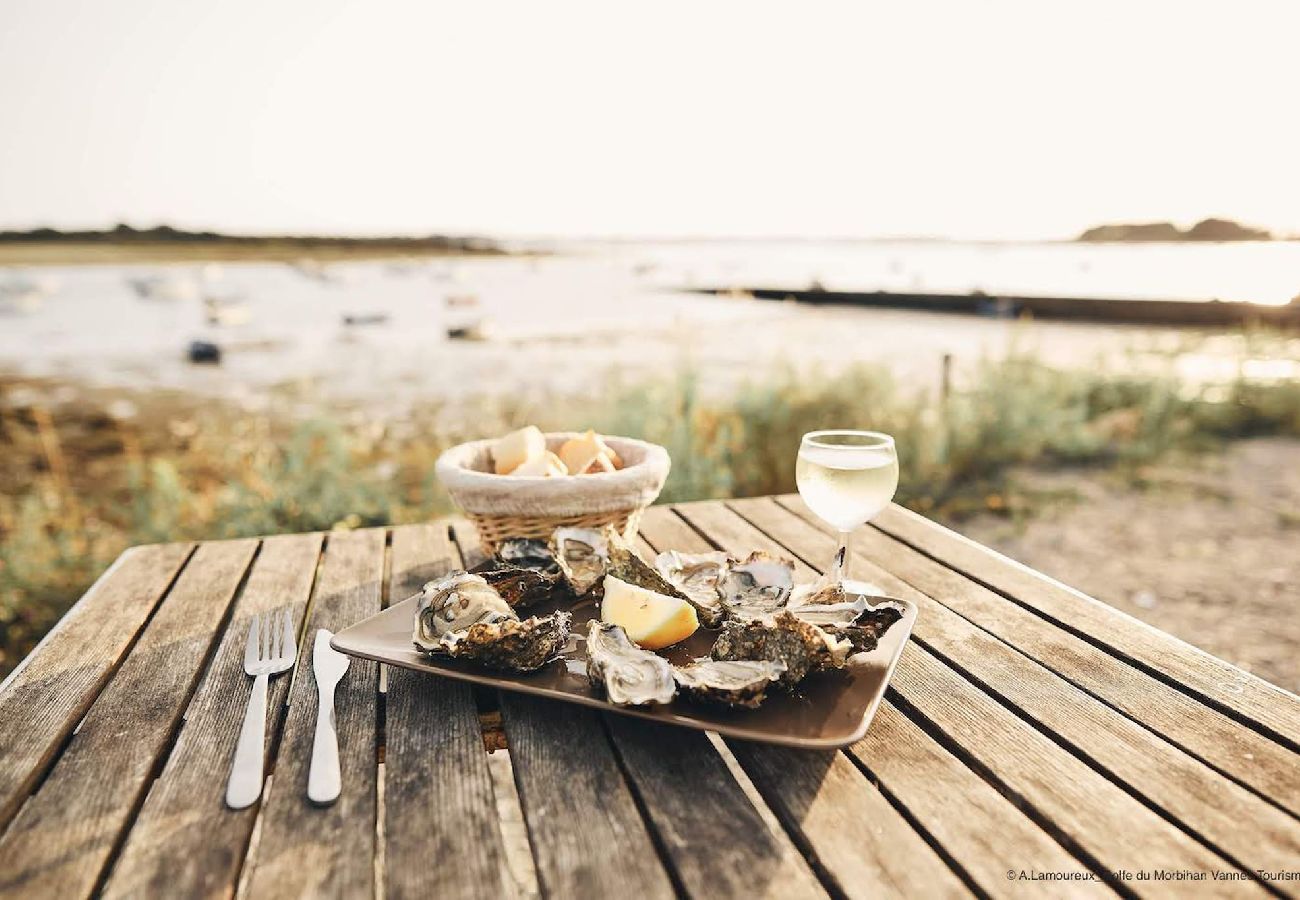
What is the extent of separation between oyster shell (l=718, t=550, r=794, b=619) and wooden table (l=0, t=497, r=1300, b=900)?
9.6 inches

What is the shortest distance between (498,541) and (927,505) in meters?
4.34

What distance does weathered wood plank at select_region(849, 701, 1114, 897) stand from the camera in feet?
2.89

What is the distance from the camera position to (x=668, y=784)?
1025 mm

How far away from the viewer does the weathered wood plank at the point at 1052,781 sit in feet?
2.98

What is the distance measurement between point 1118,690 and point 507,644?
0.96m

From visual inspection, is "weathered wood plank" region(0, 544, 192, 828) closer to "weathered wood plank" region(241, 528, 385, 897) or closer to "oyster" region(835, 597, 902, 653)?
"weathered wood plank" region(241, 528, 385, 897)

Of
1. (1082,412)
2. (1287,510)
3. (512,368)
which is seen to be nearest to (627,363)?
(512,368)

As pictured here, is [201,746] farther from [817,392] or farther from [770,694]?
[817,392]

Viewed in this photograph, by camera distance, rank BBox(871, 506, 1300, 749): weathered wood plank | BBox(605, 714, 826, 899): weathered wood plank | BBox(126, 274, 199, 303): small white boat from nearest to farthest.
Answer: BBox(605, 714, 826, 899): weathered wood plank → BBox(871, 506, 1300, 749): weathered wood plank → BBox(126, 274, 199, 303): small white boat

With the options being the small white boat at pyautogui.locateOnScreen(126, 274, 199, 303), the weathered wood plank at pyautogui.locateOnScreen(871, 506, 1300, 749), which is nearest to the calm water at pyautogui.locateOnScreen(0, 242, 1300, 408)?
the small white boat at pyautogui.locateOnScreen(126, 274, 199, 303)

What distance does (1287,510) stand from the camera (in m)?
5.46

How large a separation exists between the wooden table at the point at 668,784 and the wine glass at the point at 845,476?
0.80 ft

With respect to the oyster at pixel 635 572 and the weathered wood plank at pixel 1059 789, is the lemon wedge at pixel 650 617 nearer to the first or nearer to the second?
the oyster at pixel 635 572

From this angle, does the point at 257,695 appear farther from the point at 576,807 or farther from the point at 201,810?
the point at 576,807
